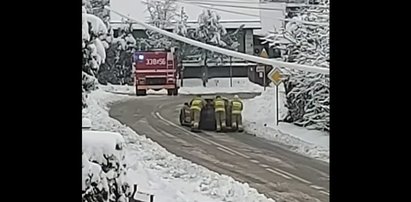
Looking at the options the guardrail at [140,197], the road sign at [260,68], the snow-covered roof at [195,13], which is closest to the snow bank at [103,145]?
the guardrail at [140,197]

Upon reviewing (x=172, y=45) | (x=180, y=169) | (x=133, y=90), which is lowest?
(x=180, y=169)

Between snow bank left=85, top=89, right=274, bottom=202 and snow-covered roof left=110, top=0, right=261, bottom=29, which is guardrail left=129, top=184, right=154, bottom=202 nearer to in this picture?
snow bank left=85, top=89, right=274, bottom=202

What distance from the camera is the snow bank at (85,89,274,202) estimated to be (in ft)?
5.12

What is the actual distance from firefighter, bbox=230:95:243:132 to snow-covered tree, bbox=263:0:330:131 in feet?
0.53

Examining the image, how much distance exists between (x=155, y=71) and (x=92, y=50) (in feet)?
0.70

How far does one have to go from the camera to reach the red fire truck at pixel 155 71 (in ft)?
4.96

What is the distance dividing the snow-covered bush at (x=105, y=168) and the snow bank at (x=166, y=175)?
0.03 metres

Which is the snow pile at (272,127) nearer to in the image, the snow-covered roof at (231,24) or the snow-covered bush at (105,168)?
the snow-covered roof at (231,24)

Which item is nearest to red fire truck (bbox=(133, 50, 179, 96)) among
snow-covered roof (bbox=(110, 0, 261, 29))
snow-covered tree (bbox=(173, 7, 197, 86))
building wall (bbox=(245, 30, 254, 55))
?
snow-covered tree (bbox=(173, 7, 197, 86))

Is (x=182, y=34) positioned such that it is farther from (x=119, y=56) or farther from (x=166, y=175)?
(x=166, y=175)
